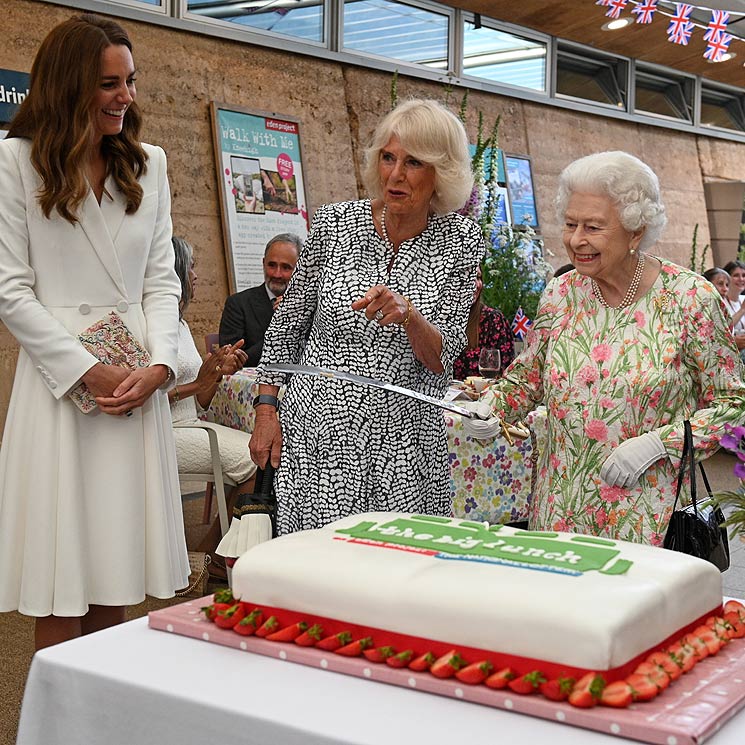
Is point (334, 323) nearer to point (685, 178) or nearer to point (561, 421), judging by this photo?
point (561, 421)

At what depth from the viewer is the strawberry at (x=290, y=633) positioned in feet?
4.08

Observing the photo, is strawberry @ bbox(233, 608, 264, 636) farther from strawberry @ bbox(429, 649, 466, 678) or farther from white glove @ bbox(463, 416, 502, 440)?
white glove @ bbox(463, 416, 502, 440)

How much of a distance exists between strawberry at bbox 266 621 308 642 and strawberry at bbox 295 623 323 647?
0.5 inches

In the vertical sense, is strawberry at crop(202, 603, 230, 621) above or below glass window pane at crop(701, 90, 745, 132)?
below

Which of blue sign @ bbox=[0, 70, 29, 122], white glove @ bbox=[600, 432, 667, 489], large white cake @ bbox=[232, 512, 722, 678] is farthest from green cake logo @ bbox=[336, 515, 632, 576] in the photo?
blue sign @ bbox=[0, 70, 29, 122]

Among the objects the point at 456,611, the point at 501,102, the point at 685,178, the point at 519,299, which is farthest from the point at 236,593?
the point at 685,178

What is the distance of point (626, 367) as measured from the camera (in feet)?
6.89

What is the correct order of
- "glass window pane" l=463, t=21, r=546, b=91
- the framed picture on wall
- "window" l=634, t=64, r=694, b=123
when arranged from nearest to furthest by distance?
"glass window pane" l=463, t=21, r=546, b=91, the framed picture on wall, "window" l=634, t=64, r=694, b=123

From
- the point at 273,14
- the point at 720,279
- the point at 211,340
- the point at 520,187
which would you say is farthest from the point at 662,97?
the point at 211,340

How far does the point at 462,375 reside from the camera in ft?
16.4

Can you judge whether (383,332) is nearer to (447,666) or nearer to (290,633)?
(290,633)

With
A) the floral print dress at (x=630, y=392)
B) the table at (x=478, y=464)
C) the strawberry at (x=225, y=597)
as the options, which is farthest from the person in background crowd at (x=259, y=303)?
the strawberry at (x=225, y=597)

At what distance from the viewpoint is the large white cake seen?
1.08 metres

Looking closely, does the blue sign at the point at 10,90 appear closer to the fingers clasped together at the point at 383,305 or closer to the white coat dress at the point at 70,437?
the white coat dress at the point at 70,437
